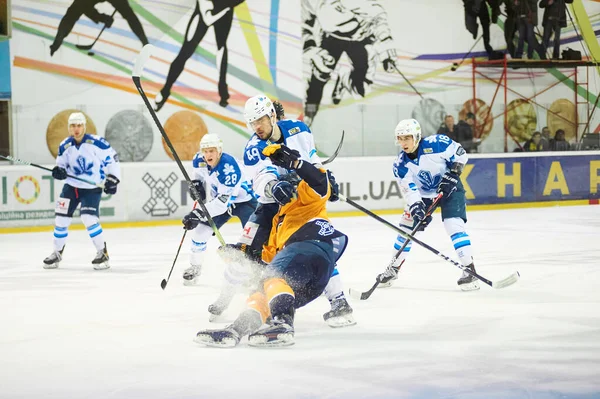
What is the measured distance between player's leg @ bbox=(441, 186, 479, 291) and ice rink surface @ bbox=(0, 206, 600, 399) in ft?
0.44

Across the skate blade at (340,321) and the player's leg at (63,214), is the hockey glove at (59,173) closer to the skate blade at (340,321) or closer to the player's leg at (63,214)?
the player's leg at (63,214)

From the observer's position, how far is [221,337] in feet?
13.0

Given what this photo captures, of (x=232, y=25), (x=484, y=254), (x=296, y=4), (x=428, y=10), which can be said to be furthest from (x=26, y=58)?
(x=484, y=254)

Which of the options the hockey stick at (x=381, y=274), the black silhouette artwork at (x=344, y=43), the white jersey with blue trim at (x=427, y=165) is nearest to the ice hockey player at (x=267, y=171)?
the hockey stick at (x=381, y=274)

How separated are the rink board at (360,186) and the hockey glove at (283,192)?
634 centimetres

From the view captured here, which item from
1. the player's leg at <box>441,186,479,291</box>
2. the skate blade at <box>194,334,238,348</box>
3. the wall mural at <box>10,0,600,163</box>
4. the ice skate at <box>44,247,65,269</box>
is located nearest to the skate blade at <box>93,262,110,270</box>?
the ice skate at <box>44,247,65,269</box>

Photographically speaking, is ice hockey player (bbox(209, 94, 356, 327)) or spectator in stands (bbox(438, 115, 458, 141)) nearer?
ice hockey player (bbox(209, 94, 356, 327))

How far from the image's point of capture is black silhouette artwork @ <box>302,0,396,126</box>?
1393cm

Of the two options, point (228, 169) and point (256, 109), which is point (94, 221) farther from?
point (256, 109)

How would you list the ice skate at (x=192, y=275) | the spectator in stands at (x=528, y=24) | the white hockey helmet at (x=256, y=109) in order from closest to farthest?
the white hockey helmet at (x=256, y=109) < the ice skate at (x=192, y=275) < the spectator in stands at (x=528, y=24)

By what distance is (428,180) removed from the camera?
588 cm

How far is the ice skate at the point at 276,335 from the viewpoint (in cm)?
395

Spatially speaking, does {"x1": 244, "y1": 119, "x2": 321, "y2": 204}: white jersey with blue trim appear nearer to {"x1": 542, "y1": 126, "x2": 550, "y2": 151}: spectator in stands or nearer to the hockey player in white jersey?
the hockey player in white jersey

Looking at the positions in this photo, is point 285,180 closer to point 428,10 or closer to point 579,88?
point 428,10
